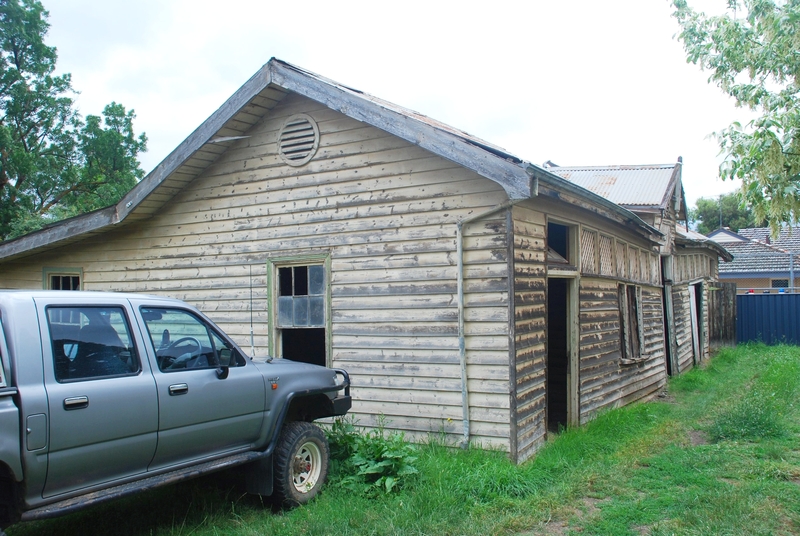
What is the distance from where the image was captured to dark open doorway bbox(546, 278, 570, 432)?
10.9 meters

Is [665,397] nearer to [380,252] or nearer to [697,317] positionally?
[697,317]

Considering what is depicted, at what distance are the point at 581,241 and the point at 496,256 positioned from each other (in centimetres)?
266

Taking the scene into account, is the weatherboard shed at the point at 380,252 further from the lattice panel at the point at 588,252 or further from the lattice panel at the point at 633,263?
the lattice panel at the point at 633,263

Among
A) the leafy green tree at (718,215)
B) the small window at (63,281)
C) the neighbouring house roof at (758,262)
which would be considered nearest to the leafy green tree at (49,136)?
the small window at (63,281)

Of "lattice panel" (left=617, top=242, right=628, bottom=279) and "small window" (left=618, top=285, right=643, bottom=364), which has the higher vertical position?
"lattice panel" (left=617, top=242, right=628, bottom=279)

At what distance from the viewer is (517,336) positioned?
7211 millimetres

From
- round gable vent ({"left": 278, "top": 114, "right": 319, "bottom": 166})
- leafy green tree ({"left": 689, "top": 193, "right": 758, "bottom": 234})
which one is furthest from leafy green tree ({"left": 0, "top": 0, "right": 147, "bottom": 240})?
leafy green tree ({"left": 689, "top": 193, "right": 758, "bottom": 234})

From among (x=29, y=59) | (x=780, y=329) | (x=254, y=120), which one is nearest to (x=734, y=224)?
(x=780, y=329)

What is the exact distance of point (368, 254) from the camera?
8.11m

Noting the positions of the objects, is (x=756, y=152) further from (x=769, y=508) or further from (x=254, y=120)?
(x=254, y=120)

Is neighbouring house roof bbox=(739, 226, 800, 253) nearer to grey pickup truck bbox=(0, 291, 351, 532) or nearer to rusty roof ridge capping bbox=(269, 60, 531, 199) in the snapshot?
rusty roof ridge capping bbox=(269, 60, 531, 199)

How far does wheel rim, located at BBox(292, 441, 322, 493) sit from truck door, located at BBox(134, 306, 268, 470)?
0.62m

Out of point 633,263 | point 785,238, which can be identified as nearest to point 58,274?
point 633,263

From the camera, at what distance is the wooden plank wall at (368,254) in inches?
287
